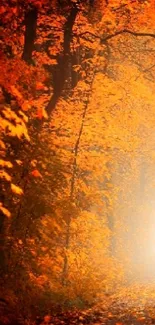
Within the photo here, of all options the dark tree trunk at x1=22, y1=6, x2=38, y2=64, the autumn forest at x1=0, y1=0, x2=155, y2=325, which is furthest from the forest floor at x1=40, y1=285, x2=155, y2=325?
the dark tree trunk at x1=22, y1=6, x2=38, y2=64

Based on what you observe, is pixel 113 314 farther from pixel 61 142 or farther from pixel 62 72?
pixel 62 72

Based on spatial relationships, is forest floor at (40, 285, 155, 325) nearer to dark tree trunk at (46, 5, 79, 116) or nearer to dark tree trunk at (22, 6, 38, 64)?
dark tree trunk at (46, 5, 79, 116)

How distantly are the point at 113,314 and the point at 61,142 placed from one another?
20.3 feet

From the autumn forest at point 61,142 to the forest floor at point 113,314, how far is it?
3cm

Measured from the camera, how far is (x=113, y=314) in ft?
37.2

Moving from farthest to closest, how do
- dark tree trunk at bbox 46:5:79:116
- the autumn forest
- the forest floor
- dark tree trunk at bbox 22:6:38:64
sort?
dark tree trunk at bbox 46:5:79:116
dark tree trunk at bbox 22:6:38:64
the autumn forest
the forest floor

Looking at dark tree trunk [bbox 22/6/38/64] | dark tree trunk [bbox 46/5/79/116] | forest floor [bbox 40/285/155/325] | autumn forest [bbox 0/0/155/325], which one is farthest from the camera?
dark tree trunk [bbox 46/5/79/116]

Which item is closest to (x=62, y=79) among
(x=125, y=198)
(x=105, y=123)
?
(x=105, y=123)

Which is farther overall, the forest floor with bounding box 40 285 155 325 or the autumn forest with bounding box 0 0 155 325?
the autumn forest with bounding box 0 0 155 325

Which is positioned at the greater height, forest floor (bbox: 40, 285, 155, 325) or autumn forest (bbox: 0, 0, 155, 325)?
autumn forest (bbox: 0, 0, 155, 325)

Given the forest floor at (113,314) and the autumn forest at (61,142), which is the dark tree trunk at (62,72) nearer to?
the autumn forest at (61,142)

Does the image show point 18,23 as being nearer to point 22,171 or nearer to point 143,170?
point 22,171

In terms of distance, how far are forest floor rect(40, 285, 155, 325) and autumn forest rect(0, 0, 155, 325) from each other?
3 centimetres

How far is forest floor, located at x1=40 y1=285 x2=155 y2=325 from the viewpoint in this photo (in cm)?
999
